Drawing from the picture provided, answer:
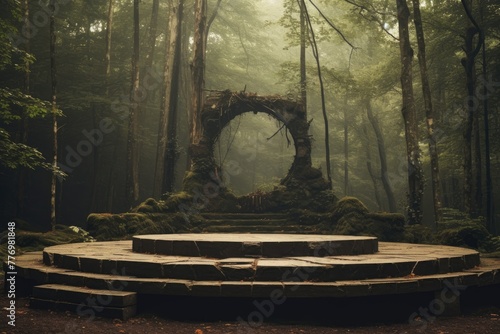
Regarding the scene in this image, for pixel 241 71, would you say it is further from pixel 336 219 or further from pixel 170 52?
pixel 336 219

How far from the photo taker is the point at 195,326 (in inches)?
174

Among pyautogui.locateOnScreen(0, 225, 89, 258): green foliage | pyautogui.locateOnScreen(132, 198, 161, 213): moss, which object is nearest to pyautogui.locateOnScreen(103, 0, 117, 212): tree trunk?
pyautogui.locateOnScreen(132, 198, 161, 213): moss

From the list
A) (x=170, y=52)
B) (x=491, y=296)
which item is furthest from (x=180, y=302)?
(x=170, y=52)

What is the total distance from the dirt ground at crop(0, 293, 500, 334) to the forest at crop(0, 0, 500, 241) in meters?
7.13

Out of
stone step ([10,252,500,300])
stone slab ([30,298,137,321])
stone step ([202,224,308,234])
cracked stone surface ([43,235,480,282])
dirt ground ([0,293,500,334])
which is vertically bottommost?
dirt ground ([0,293,500,334])

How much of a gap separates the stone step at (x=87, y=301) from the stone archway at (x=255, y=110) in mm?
9567

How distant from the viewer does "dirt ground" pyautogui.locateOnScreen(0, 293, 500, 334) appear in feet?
13.3

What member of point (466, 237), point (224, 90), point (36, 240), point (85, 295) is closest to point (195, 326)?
point (85, 295)

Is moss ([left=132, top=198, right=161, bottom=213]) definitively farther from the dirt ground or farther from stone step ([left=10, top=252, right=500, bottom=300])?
the dirt ground

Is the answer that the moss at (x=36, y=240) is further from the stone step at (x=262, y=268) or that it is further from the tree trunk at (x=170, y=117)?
the tree trunk at (x=170, y=117)

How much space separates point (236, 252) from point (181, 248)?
88cm

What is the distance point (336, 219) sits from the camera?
12797 millimetres

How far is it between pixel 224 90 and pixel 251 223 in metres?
5.29

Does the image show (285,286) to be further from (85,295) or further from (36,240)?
(36,240)
